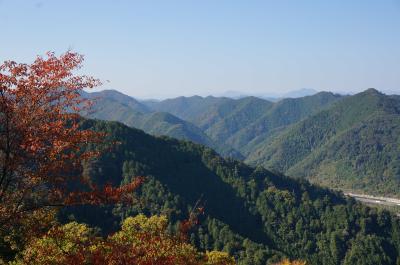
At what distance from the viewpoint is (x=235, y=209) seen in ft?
477

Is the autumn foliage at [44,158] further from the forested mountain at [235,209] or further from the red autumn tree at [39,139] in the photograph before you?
the forested mountain at [235,209]

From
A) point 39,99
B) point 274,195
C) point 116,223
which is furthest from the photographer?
point 274,195

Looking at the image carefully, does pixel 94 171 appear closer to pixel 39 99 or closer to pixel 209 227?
pixel 209 227

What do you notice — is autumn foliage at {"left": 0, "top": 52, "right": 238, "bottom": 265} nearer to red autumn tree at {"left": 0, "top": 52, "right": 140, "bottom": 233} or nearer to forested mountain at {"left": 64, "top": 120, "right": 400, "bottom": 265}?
red autumn tree at {"left": 0, "top": 52, "right": 140, "bottom": 233}

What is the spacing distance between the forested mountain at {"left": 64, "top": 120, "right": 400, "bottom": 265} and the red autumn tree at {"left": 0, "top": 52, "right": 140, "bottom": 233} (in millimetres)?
89291

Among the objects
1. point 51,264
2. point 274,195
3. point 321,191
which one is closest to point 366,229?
point 274,195

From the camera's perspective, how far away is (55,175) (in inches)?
670

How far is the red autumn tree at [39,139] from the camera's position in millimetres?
15609

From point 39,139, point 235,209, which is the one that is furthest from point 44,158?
point 235,209

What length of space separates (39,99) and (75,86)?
149 cm

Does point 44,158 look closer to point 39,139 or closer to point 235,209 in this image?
point 39,139

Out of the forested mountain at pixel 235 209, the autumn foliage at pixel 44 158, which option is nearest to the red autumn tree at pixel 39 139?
the autumn foliage at pixel 44 158

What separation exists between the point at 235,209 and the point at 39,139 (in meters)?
133

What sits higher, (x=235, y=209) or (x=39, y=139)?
(x=39, y=139)
